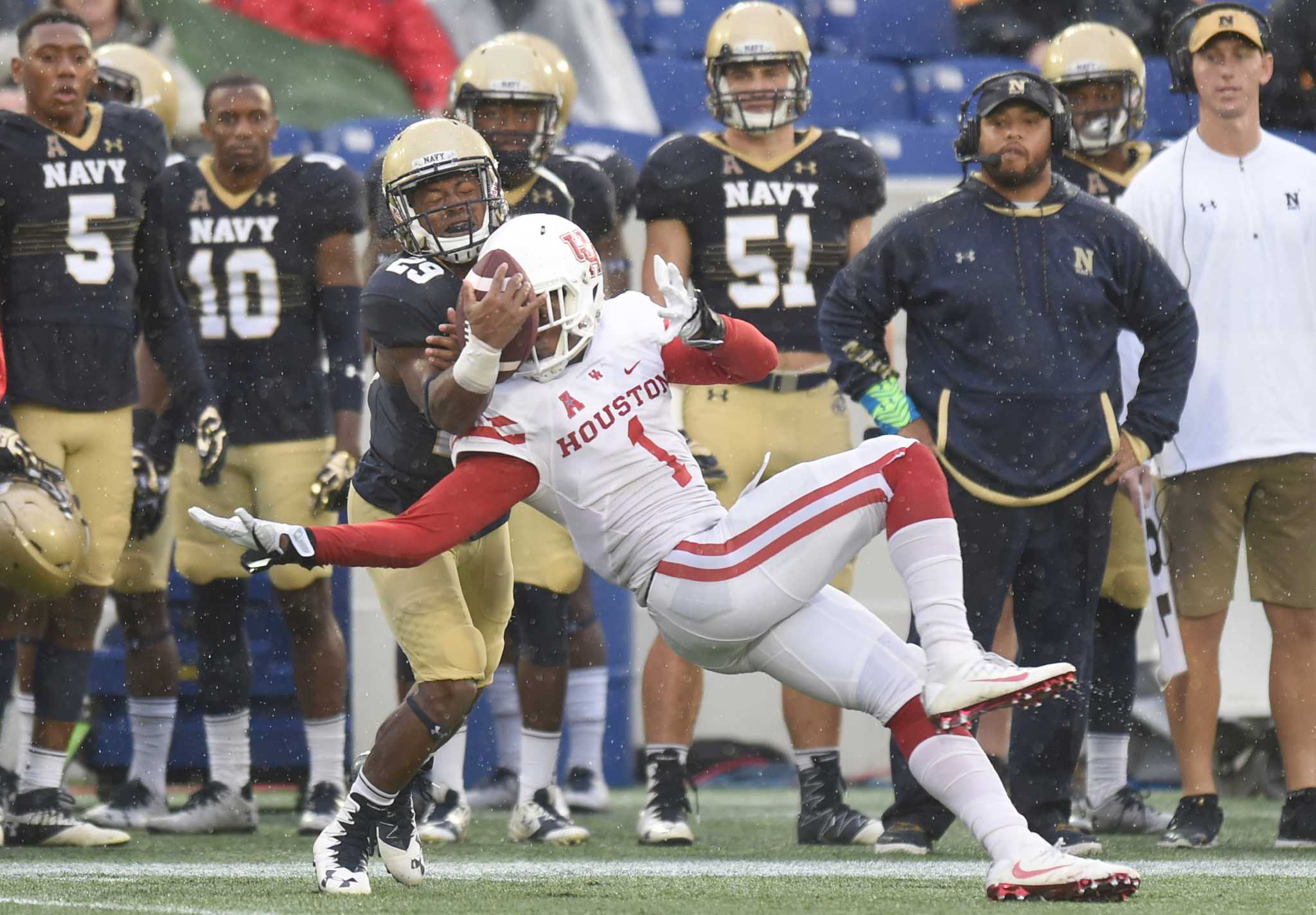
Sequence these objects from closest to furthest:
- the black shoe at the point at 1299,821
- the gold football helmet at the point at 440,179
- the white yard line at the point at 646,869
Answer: the gold football helmet at the point at 440,179, the white yard line at the point at 646,869, the black shoe at the point at 1299,821

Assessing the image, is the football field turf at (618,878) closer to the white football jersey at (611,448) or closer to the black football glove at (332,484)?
the white football jersey at (611,448)

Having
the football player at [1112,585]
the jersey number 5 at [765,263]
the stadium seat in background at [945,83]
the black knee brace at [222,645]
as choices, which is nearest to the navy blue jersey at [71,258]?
the black knee brace at [222,645]

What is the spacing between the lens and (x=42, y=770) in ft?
16.7

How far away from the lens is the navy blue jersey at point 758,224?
217 inches

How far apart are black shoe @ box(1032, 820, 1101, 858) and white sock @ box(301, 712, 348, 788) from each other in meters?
1.87

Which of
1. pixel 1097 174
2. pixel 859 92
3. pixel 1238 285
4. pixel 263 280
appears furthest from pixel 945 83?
pixel 263 280

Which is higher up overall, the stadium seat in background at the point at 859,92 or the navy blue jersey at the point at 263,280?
the stadium seat in background at the point at 859,92

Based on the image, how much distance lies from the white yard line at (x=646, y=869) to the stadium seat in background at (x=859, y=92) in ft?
18.1

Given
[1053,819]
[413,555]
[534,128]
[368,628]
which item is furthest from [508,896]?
[368,628]

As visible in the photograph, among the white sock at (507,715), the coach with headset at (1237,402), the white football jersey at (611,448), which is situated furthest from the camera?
the white sock at (507,715)

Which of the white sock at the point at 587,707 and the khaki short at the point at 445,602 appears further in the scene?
the white sock at the point at 587,707

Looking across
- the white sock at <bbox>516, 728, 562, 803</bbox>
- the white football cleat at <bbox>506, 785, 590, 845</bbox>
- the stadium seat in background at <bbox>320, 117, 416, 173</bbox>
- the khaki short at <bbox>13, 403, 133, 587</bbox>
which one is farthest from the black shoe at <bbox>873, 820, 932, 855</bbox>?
the stadium seat in background at <bbox>320, 117, 416, 173</bbox>

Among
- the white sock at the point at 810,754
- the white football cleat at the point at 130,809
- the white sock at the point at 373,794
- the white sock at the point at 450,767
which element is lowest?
the white football cleat at the point at 130,809

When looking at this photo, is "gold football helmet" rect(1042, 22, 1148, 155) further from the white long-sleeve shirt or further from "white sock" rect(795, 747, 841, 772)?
"white sock" rect(795, 747, 841, 772)
